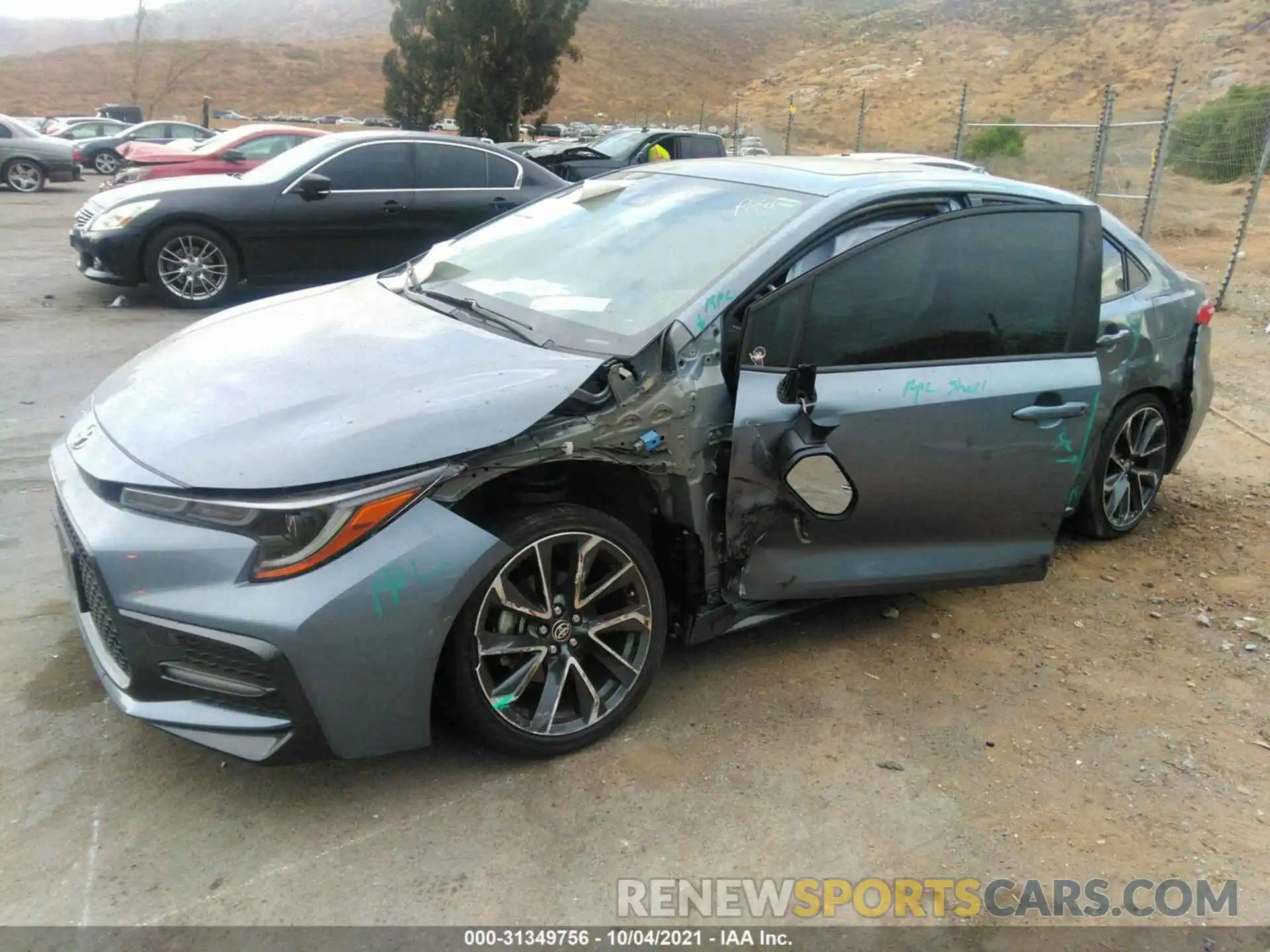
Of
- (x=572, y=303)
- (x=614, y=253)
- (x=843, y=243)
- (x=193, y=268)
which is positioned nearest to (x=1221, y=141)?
(x=193, y=268)

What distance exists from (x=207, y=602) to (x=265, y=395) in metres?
0.67

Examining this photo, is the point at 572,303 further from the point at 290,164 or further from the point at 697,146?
the point at 697,146

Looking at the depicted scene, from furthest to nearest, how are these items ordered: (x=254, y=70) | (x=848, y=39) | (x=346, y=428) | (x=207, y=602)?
(x=848, y=39) → (x=254, y=70) → (x=346, y=428) → (x=207, y=602)

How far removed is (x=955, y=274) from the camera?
3.46 meters

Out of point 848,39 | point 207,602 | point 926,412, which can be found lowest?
point 207,602

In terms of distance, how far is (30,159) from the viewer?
61.8 feet

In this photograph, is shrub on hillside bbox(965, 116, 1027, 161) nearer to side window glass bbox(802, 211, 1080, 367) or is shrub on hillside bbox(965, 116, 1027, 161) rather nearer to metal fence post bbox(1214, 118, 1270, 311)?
metal fence post bbox(1214, 118, 1270, 311)

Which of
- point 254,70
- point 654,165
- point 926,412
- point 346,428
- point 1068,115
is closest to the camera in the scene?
point 346,428

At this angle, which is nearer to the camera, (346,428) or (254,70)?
(346,428)

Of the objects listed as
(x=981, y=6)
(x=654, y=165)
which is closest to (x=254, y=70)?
(x=981, y=6)

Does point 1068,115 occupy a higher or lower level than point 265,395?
higher

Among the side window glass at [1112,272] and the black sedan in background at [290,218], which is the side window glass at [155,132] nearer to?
the black sedan in background at [290,218]

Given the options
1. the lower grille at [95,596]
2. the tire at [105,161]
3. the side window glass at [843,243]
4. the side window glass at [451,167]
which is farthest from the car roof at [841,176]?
the tire at [105,161]

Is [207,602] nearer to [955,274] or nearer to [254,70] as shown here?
[955,274]
